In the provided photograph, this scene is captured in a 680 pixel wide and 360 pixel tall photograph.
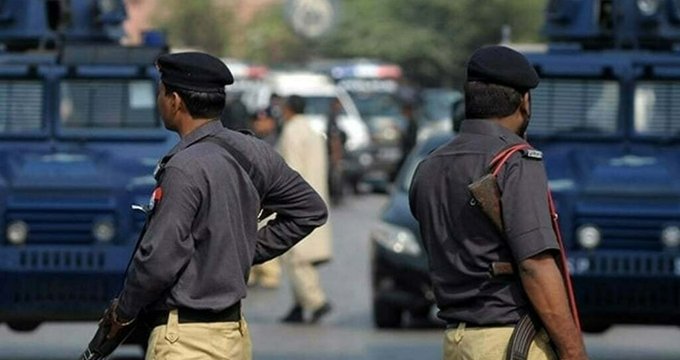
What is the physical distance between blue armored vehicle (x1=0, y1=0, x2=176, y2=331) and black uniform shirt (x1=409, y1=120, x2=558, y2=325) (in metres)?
6.18

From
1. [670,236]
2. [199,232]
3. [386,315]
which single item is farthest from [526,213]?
[386,315]

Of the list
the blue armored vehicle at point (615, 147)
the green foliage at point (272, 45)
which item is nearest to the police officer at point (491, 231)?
the blue armored vehicle at point (615, 147)

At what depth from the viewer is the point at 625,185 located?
44.0ft

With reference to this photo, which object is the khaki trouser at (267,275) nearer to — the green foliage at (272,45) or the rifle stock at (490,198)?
the rifle stock at (490,198)

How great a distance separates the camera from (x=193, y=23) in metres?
67.5

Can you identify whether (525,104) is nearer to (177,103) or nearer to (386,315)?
(177,103)

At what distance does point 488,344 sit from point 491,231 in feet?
1.14

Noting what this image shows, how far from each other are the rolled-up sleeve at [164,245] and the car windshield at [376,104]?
32882 mm

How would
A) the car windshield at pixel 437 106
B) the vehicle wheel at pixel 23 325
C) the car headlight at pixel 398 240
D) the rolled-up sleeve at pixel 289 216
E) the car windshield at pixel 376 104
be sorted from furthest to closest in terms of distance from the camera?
the car windshield at pixel 437 106 < the car windshield at pixel 376 104 < the car headlight at pixel 398 240 < the vehicle wheel at pixel 23 325 < the rolled-up sleeve at pixel 289 216

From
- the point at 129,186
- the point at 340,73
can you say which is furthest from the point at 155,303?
the point at 340,73

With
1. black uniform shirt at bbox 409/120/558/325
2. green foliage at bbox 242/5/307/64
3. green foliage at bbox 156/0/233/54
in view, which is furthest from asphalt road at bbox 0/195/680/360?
green foliage at bbox 242/5/307/64

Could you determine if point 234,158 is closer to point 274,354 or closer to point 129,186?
point 129,186

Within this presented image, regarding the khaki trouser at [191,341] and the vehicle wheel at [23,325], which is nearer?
the khaki trouser at [191,341]

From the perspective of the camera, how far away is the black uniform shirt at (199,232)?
651 centimetres
